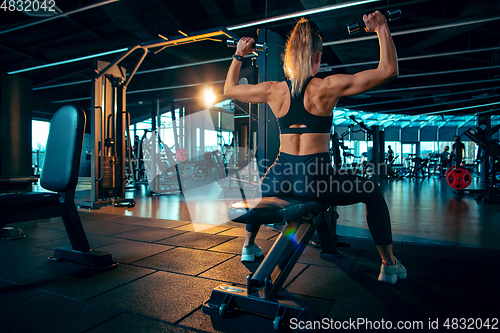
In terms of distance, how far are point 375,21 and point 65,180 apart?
1.82 meters

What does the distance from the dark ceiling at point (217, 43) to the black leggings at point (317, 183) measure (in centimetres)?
324

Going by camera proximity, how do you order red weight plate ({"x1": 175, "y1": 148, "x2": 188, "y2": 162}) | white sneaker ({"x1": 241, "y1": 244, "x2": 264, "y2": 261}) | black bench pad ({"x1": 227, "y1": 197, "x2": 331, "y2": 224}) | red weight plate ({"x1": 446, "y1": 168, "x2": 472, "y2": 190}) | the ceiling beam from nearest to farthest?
black bench pad ({"x1": 227, "y1": 197, "x2": 331, "y2": 224})
white sneaker ({"x1": 241, "y1": 244, "x2": 264, "y2": 261})
the ceiling beam
red weight plate ({"x1": 446, "y1": 168, "x2": 472, "y2": 190})
red weight plate ({"x1": 175, "y1": 148, "x2": 188, "y2": 162})

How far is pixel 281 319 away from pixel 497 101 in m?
13.1

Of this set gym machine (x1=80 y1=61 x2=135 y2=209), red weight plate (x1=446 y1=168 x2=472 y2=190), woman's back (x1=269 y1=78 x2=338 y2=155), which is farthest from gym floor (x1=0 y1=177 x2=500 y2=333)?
red weight plate (x1=446 y1=168 x2=472 y2=190)

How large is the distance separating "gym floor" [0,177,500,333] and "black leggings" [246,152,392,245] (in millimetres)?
463

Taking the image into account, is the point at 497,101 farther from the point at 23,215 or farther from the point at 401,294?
the point at 23,215

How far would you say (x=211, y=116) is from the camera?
1362 centimetres

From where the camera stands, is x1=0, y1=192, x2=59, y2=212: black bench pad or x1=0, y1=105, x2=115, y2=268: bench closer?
x1=0, y1=192, x2=59, y2=212: black bench pad

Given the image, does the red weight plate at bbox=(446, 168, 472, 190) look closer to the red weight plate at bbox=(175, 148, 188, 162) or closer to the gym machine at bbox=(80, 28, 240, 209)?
the gym machine at bbox=(80, 28, 240, 209)

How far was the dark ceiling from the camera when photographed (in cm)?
456

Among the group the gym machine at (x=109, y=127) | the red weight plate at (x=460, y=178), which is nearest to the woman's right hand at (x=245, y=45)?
Answer: the gym machine at (x=109, y=127)

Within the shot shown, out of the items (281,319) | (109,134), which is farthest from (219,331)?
(109,134)

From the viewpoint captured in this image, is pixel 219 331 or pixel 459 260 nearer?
pixel 219 331

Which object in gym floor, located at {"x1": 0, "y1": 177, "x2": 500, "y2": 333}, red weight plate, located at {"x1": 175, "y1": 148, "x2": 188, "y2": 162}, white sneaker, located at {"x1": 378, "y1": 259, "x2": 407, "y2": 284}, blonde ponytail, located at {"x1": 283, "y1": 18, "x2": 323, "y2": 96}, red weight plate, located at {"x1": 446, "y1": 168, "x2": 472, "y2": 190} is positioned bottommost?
gym floor, located at {"x1": 0, "y1": 177, "x2": 500, "y2": 333}
